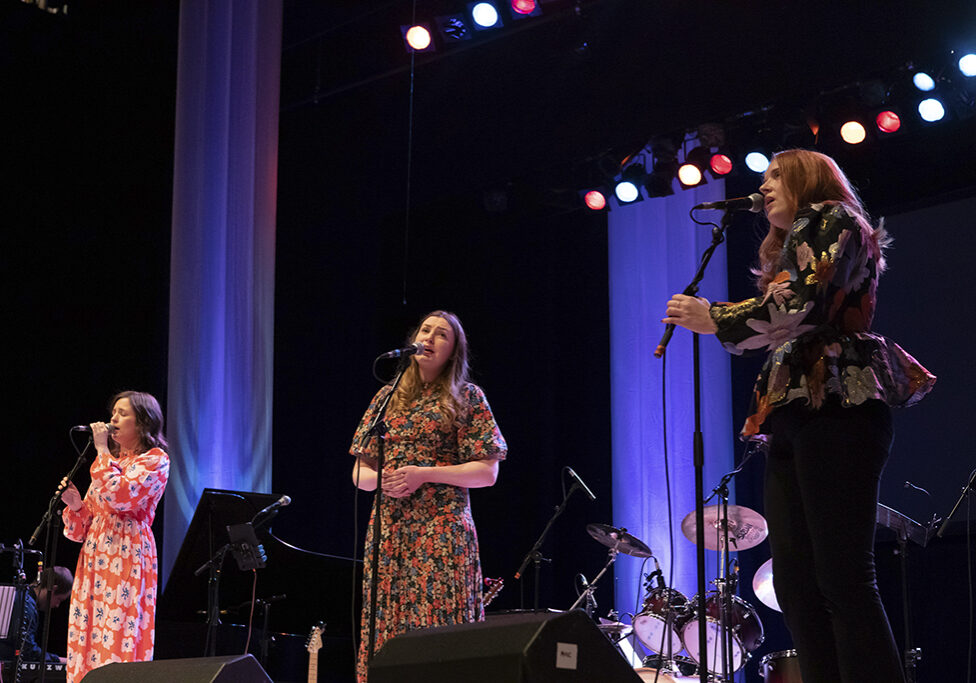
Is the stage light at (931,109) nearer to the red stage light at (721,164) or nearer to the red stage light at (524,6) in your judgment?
the red stage light at (721,164)

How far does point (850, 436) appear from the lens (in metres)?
2.45

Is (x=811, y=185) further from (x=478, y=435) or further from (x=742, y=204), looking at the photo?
(x=478, y=435)

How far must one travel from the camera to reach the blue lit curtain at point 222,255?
6242 mm

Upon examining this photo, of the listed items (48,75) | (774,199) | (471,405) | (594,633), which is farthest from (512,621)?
(48,75)

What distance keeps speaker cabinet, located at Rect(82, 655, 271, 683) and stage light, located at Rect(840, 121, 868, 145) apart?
216 inches

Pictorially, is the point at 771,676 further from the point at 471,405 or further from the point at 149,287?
the point at 149,287

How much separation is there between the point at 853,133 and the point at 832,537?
4985 mm

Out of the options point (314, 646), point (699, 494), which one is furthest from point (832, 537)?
point (314, 646)

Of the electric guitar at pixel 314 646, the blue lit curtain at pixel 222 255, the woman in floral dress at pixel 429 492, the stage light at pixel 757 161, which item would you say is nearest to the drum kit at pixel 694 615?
the electric guitar at pixel 314 646

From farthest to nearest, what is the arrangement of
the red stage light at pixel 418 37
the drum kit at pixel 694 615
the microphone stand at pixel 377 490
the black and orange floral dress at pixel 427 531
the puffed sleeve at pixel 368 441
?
the red stage light at pixel 418 37 < the drum kit at pixel 694 615 < the puffed sleeve at pixel 368 441 < the black and orange floral dress at pixel 427 531 < the microphone stand at pixel 377 490

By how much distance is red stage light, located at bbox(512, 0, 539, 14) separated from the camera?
6.84m

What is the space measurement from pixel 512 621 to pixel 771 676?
459cm

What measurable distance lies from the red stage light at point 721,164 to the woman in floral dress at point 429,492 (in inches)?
157

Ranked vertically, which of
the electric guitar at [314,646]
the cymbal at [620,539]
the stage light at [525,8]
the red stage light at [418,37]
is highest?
the stage light at [525,8]
